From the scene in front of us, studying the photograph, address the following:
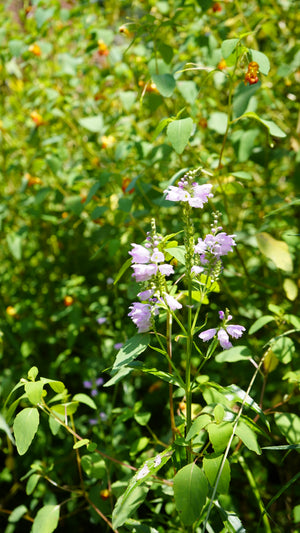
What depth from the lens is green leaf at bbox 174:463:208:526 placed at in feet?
2.06

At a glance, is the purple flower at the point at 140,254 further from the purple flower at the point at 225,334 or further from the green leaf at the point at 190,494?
the green leaf at the point at 190,494

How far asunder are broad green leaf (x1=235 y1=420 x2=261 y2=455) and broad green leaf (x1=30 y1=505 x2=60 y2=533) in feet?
1.44

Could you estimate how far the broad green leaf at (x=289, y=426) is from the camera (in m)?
0.92

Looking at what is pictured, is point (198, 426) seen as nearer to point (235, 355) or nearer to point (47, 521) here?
point (235, 355)

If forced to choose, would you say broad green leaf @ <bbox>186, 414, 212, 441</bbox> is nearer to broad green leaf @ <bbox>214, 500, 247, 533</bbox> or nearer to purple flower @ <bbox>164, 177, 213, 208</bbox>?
broad green leaf @ <bbox>214, 500, 247, 533</bbox>

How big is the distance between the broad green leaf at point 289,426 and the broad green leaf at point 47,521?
50cm

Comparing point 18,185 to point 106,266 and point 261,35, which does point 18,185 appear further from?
point 261,35

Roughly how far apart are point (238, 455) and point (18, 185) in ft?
5.43

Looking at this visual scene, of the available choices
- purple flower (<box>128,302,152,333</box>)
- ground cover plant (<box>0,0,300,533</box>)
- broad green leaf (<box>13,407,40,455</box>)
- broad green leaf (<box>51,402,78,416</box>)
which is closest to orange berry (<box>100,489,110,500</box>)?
ground cover plant (<box>0,0,300,533</box>)

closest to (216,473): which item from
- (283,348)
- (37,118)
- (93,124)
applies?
(283,348)

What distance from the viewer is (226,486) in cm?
67

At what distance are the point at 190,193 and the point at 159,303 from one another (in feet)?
0.63

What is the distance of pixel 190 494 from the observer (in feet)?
2.10

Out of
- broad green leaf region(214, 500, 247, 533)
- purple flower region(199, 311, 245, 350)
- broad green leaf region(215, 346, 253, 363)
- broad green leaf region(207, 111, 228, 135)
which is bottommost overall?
broad green leaf region(214, 500, 247, 533)
